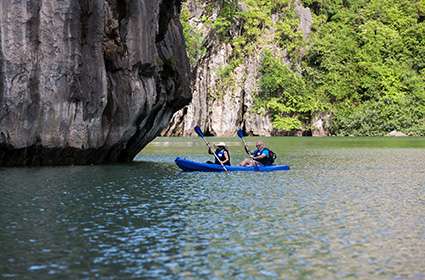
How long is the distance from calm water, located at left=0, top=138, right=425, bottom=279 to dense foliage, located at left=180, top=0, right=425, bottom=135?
87.0m

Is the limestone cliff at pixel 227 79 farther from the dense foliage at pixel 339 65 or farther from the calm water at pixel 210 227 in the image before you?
the calm water at pixel 210 227

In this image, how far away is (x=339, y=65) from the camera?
124188 mm

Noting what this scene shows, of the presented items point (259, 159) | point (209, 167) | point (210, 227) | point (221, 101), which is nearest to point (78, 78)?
point (209, 167)

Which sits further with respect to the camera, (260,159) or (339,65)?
(339,65)

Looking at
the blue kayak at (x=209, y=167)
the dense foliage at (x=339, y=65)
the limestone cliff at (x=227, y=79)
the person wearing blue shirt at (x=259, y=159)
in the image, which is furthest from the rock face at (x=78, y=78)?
the dense foliage at (x=339, y=65)

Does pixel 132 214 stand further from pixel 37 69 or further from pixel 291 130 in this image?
pixel 291 130

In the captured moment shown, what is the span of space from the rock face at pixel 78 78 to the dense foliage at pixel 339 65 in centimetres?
7589

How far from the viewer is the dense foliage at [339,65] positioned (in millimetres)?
117312

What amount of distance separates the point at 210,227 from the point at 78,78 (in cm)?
2041

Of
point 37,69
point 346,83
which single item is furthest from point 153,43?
point 346,83

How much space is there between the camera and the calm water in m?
13.4

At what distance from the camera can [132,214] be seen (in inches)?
792

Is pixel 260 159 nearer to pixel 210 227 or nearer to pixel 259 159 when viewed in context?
pixel 259 159

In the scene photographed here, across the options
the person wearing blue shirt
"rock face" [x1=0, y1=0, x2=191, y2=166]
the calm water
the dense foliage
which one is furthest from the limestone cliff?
the calm water
